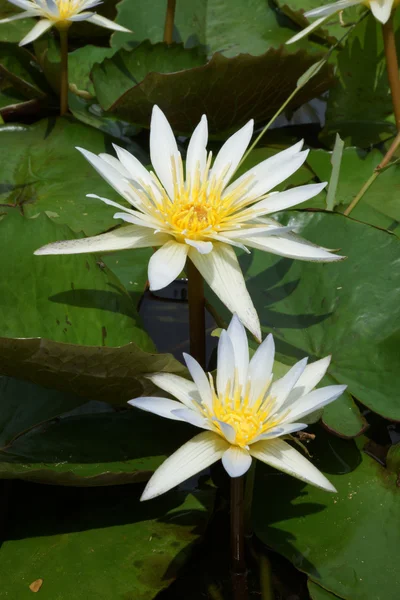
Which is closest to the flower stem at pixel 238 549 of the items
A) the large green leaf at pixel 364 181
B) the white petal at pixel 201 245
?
the white petal at pixel 201 245

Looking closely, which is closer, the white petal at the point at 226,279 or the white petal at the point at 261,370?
Result: the white petal at the point at 261,370

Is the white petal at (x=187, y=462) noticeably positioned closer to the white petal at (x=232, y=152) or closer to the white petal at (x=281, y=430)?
the white petal at (x=281, y=430)

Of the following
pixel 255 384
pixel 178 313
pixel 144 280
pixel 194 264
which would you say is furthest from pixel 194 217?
pixel 178 313

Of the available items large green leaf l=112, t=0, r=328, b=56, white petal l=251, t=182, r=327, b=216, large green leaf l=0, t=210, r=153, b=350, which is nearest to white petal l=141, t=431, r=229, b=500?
large green leaf l=0, t=210, r=153, b=350

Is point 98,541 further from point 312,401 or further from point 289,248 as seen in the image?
point 289,248

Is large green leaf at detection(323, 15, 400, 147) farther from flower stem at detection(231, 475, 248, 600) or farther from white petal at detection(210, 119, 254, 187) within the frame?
flower stem at detection(231, 475, 248, 600)

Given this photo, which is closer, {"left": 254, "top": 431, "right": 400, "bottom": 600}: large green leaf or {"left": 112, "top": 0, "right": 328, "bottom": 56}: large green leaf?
{"left": 254, "top": 431, "right": 400, "bottom": 600}: large green leaf
